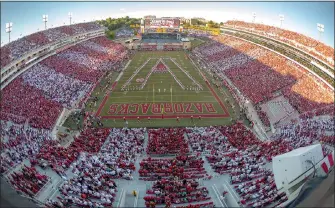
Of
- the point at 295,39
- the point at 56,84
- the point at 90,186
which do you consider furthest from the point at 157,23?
the point at 90,186

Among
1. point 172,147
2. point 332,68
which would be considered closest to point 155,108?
point 172,147

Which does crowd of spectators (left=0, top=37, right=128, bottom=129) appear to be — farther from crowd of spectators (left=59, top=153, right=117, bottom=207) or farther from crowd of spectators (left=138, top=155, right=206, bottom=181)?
crowd of spectators (left=138, top=155, right=206, bottom=181)

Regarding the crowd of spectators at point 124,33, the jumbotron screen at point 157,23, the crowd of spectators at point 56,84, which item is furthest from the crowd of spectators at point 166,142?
the jumbotron screen at point 157,23

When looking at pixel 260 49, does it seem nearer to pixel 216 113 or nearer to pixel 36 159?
pixel 216 113

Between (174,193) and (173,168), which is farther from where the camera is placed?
(173,168)

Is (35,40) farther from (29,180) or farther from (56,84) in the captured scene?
(29,180)

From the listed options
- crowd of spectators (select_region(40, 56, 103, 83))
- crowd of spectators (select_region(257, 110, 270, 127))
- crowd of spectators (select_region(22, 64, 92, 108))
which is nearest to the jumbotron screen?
crowd of spectators (select_region(40, 56, 103, 83))
